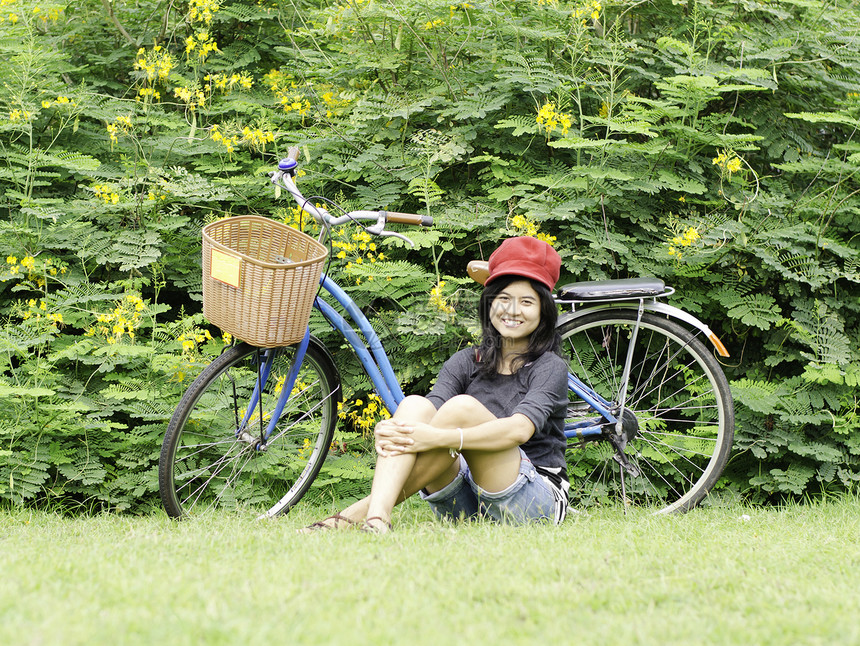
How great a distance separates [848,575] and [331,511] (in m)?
2.19

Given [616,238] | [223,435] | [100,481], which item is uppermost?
[616,238]

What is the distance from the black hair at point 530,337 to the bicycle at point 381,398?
0.87 ft

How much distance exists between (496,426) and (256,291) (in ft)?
3.29

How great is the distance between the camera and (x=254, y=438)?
3408 millimetres

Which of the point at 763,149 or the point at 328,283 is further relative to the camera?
the point at 763,149

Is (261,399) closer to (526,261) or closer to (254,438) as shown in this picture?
(254,438)

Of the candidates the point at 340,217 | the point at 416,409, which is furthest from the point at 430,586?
the point at 340,217

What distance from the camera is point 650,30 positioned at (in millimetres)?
4832

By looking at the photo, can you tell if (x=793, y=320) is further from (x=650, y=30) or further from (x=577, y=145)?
(x=650, y=30)

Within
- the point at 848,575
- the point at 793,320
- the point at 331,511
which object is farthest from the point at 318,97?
the point at 848,575

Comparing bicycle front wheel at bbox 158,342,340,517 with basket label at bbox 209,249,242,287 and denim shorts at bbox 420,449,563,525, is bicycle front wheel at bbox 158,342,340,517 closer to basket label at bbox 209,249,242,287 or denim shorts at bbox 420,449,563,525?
basket label at bbox 209,249,242,287

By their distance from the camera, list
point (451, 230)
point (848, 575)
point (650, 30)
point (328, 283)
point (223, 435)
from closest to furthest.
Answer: point (848, 575) < point (328, 283) < point (223, 435) < point (451, 230) < point (650, 30)

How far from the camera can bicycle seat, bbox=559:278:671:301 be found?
354cm

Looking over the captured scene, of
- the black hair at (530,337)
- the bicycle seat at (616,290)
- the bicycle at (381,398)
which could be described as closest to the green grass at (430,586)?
the bicycle at (381,398)
